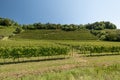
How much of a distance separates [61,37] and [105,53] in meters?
50.1

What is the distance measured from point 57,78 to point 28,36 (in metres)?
83.9

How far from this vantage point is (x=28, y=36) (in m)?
107

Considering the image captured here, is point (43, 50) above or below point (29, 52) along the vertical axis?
above

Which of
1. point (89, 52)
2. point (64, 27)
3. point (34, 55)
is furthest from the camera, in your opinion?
point (64, 27)

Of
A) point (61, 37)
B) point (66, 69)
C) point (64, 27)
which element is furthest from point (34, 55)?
point (64, 27)

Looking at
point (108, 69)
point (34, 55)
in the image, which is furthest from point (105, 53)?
point (108, 69)

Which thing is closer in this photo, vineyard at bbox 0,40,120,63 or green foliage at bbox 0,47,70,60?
green foliage at bbox 0,47,70,60

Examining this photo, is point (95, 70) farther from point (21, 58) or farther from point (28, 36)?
point (28, 36)

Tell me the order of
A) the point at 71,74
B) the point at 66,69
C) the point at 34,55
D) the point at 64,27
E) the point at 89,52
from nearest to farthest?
the point at 71,74, the point at 66,69, the point at 34,55, the point at 89,52, the point at 64,27

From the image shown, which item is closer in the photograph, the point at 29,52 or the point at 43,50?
the point at 29,52

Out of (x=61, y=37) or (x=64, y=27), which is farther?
(x=64, y=27)

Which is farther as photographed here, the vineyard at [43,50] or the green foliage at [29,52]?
the vineyard at [43,50]

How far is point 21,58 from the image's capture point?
4378cm

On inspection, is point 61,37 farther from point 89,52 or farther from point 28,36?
point 89,52
